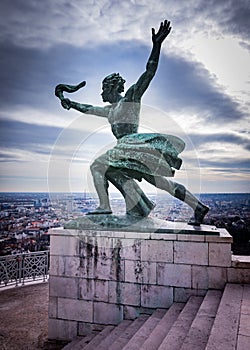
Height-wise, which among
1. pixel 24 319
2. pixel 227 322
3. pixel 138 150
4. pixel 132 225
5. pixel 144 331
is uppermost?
pixel 138 150

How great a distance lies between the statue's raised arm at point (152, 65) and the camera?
491cm

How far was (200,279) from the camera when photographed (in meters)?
4.67

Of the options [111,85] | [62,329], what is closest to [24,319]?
[62,329]

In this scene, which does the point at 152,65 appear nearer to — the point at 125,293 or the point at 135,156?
the point at 135,156

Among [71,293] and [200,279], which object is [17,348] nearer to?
[71,293]

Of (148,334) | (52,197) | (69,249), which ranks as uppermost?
(52,197)

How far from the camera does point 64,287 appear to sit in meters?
5.30

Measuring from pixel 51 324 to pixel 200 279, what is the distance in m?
2.77

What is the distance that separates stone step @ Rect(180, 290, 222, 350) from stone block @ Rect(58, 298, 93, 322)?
2.05 metres

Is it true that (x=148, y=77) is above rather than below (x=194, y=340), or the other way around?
above

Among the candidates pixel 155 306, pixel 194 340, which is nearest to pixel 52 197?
pixel 155 306

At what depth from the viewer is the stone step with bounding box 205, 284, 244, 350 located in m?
2.82

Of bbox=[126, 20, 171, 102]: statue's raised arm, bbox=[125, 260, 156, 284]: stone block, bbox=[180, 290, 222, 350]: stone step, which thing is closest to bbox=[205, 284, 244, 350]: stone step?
bbox=[180, 290, 222, 350]: stone step

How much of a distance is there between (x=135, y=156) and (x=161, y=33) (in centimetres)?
208
